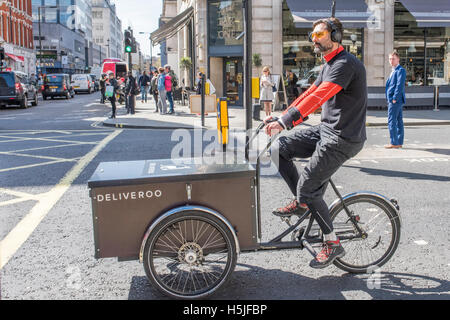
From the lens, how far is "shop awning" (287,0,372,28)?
2179 centimetres

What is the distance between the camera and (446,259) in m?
4.16

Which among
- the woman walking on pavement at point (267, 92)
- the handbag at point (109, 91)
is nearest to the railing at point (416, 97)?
the woman walking on pavement at point (267, 92)

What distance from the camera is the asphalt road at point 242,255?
3.58 metres

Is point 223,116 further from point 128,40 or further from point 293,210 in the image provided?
point 128,40

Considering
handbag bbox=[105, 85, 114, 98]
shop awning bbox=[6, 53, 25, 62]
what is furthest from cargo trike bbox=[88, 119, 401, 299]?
shop awning bbox=[6, 53, 25, 62]

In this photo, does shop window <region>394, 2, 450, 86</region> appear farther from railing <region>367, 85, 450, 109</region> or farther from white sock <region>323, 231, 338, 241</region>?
white sock <region>323, 231, 338, 241</region>

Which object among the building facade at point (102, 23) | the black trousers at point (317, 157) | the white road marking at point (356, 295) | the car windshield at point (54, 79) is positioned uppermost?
the building facade at point (102, 23)

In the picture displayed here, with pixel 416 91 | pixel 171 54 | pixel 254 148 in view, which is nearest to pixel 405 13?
pixel 416 91

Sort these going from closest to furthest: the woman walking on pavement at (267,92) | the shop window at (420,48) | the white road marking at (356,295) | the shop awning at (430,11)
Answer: the white road marking at (356,295), the woman walking on pavement at (267,92), the shop awning at (430,11), the shop window at (420,48)

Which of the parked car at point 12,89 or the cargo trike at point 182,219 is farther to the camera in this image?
the parked car at point 12,89

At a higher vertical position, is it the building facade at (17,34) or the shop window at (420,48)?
the building facade at (17,34)

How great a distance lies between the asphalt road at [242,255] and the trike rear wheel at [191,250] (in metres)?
0.16

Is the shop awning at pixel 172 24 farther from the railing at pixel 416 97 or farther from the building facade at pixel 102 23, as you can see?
the building facade at pixel 102 23
